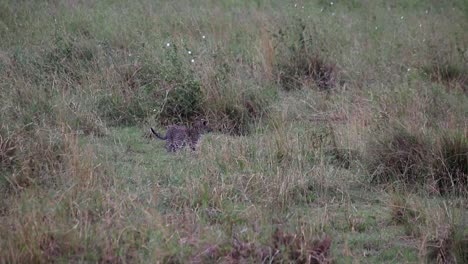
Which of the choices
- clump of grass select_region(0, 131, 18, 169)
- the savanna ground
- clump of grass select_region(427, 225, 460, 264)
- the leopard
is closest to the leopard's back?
the leopard

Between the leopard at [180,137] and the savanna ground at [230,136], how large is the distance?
113 millimetres

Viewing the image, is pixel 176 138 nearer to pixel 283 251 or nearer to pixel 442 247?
pixel 283 251

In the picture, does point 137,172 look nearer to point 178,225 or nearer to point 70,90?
point 178,225

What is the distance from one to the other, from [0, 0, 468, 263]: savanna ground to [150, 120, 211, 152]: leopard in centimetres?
11

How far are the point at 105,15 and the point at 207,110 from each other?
144 inches

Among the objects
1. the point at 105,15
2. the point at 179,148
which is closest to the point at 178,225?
the point at 179,148

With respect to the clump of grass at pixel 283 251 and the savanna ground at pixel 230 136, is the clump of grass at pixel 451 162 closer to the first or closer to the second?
the savanna ground at pixel 230 136

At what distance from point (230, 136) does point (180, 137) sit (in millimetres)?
576

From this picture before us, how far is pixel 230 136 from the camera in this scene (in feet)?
23.2

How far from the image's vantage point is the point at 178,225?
15.5ft

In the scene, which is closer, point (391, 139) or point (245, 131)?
point (391, 139)

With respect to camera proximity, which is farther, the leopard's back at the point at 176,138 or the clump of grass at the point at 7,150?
the leopard's back at the point at 176,138

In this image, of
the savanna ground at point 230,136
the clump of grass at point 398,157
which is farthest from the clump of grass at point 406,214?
the clump of grass at point 398,157

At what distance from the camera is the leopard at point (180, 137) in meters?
6.60
